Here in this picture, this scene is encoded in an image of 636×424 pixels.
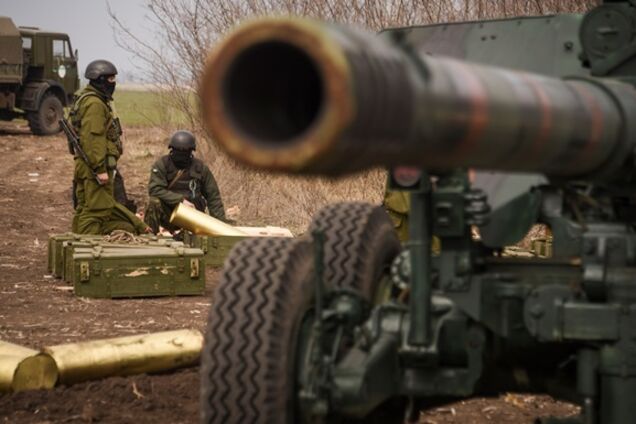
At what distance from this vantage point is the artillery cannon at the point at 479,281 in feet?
13.1

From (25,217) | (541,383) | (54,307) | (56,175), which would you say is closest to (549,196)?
(541,383)

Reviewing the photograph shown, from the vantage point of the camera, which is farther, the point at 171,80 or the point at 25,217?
the point at 171,80

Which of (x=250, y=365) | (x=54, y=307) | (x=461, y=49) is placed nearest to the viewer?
(x=250, y=365)

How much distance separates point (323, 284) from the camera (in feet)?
17.4

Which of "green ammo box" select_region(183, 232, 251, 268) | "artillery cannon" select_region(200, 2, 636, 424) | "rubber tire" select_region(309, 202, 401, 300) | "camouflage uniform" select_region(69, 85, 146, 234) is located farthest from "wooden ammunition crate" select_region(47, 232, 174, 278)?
"artillery cannon" select_region(200, 2, 636, 424)

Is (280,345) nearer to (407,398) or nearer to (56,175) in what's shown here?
(407,398)

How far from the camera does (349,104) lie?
2.86 meters

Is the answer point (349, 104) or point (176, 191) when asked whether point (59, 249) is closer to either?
point (176, 191)

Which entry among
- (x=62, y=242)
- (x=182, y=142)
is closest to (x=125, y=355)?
(x=62, y=242)

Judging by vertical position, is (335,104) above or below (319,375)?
above

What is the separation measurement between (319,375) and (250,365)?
9.6 inches

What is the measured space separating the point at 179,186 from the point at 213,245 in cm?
152

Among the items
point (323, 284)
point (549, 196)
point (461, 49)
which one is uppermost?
point (461, 49)

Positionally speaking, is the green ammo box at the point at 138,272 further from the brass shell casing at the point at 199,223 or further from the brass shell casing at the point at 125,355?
the brass shell casing at the point at 125,355
